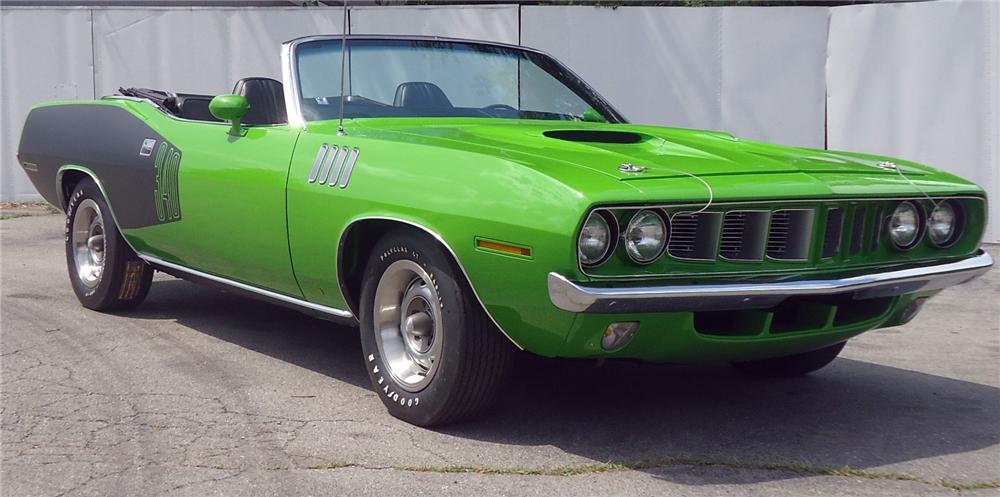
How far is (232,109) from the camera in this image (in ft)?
16.2

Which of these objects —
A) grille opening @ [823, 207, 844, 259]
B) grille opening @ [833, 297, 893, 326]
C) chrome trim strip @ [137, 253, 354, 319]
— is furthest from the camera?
chrome trim strip @ [137, 253, 354, 319]

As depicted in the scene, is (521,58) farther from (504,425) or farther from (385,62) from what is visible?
(504,425)

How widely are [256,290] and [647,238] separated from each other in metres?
2.11

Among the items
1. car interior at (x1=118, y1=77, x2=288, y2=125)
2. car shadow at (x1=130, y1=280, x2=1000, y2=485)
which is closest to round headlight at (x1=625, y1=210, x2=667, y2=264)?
car shadow at (x1=130, y1=280, x2=1000, y2=485)

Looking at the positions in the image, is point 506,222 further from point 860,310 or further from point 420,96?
point 420,96

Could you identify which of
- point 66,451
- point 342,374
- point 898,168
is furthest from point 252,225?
point 898,168

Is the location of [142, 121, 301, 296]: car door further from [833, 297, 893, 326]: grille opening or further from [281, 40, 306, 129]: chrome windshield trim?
[833, 297, 893, 326]: grille opening

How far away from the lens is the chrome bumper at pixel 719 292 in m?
3.41

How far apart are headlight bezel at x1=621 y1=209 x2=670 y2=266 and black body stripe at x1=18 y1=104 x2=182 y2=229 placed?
2577 mm

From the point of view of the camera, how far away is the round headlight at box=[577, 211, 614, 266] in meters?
3.45

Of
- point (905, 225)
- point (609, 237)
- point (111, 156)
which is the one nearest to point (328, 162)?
point (609, 237)

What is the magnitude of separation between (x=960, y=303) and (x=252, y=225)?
455 centimetres

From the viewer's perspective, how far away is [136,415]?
13.8 feet

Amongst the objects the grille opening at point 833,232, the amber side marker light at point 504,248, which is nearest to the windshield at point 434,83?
the amber side marker light at point 504,248
